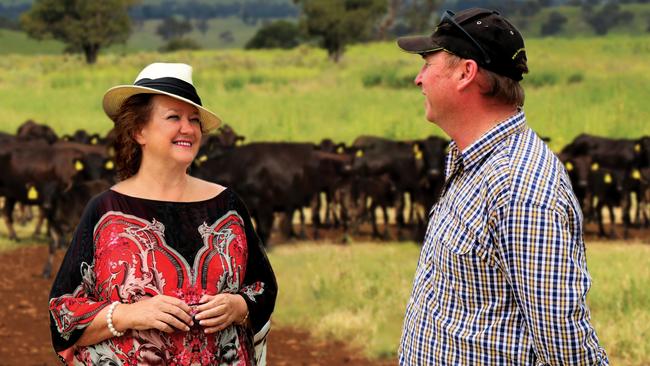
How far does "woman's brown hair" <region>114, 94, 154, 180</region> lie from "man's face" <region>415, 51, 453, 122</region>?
1.24 m

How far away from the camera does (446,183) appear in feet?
11.8

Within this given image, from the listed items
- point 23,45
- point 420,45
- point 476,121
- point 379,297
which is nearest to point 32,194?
point 379,297

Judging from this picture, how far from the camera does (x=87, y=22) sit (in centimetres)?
6962

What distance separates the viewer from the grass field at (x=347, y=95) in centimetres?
3394

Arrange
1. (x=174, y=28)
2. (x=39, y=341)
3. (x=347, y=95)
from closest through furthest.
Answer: (x=39, y=341) < (x=347, y=95) < (x=174, y=28)

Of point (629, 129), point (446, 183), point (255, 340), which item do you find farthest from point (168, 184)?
point (629, 129)

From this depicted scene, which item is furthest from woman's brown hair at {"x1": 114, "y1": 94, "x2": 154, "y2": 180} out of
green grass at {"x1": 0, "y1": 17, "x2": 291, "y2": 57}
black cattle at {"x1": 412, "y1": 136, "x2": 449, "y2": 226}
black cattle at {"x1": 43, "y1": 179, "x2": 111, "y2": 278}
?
green grass at {"x1": 0, "y1": 17, "x2": 291, "y2": 57}

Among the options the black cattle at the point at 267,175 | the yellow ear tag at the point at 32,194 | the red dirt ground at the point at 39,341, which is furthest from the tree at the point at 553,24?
the red dirt ground at the point at 39,341

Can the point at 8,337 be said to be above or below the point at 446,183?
below

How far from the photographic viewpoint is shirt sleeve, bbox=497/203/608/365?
121 inches

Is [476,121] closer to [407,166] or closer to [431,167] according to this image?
[431,167]

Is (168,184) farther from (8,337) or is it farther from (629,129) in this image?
(629,129)

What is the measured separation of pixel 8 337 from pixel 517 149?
9.05 meters

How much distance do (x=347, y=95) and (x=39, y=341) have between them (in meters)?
31.4
